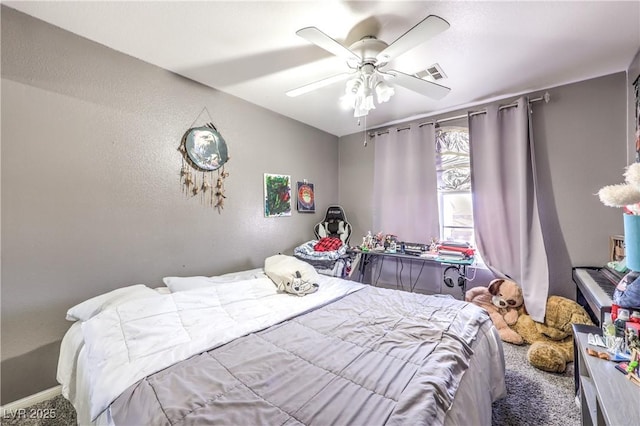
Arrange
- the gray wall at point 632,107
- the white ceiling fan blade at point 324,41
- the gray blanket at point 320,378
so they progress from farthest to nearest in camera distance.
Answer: the gray wall at point 632,107, the white ceiling fan blade at point 324,41, the gray blanket at point 320,378

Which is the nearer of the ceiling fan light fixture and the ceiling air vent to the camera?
the ceiling fan light fixture

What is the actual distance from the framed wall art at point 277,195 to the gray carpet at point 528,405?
2.16 metres

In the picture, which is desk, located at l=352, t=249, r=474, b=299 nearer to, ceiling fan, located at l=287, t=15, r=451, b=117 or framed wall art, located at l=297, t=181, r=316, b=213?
framed wall art, located at l=297, t=181, r=316, b=213

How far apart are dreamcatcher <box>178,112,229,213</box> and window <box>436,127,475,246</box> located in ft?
8.54

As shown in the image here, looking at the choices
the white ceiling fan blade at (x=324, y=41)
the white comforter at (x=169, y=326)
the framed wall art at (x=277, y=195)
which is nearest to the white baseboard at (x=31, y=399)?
the white comforter at (x=169, y=326)

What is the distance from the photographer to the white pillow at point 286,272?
6.83ft

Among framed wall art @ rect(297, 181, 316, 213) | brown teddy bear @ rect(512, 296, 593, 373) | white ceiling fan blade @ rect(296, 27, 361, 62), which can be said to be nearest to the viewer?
white ceiling fan blade @ rect(296, 27, 361, 62)

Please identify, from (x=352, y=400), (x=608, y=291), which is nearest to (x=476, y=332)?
(x=352, y=400)

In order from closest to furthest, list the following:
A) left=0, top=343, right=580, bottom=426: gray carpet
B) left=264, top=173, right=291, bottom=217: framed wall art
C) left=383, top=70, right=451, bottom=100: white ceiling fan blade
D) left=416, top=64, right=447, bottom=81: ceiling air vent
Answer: left=0, top=343, right=580, bottom=426: gray carpet → left=383, top=70, right=451, bottom=100: white ceiling fan blade → left=416, top=64, right=447, bottom=81: ceiling air vent → left=264, top=173, right=291, bottom=217: framed wall art

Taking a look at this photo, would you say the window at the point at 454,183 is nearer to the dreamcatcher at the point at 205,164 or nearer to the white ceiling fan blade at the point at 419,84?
the white ceiling fan blade at the point at 419,84

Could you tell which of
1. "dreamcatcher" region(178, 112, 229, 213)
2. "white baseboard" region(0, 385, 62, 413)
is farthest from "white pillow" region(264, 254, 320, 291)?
"white baseboard" region(0, 385, 62, 413)

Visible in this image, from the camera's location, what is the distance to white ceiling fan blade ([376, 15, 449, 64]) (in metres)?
1.26

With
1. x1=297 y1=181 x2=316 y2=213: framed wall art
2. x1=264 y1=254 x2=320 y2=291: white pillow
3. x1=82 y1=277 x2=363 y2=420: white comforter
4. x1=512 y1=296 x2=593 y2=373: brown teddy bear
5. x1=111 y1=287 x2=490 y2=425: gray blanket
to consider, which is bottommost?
x1=512 y1=296 x2=593 y2=373: brown teddy bear

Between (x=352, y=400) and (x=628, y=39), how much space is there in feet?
9.85
